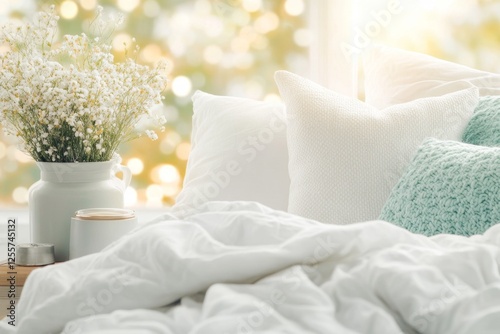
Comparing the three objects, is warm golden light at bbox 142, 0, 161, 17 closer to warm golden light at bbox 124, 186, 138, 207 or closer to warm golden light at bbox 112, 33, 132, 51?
warm golden light at bbox 112, 33, 132, 51

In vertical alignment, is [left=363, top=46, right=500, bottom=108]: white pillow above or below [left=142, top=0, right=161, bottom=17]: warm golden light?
below

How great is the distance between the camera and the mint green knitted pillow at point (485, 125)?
1916 mm

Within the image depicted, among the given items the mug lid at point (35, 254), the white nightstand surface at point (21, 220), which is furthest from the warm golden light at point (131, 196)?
the mug lid at point (35, 254)

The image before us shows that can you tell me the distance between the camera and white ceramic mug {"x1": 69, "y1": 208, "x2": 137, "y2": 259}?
6.49ft

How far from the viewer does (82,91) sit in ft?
6.68

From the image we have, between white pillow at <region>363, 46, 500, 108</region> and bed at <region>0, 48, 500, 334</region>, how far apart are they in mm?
126

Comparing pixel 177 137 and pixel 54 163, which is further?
pixel 177 137

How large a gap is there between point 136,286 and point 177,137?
189 centimetres

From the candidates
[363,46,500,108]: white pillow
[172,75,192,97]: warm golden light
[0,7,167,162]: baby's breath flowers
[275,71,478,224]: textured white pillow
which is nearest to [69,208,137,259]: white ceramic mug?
[0,7,167,162]: baby's breath flowers

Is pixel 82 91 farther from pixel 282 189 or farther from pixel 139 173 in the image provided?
pixel 139 173

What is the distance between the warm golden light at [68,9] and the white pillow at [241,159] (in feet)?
3.22

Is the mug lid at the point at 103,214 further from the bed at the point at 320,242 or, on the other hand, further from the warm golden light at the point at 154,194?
the warm golden light at the point at 154,194

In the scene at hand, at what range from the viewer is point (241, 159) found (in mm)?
2084

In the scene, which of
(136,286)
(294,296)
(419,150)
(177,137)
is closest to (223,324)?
(294,296)
